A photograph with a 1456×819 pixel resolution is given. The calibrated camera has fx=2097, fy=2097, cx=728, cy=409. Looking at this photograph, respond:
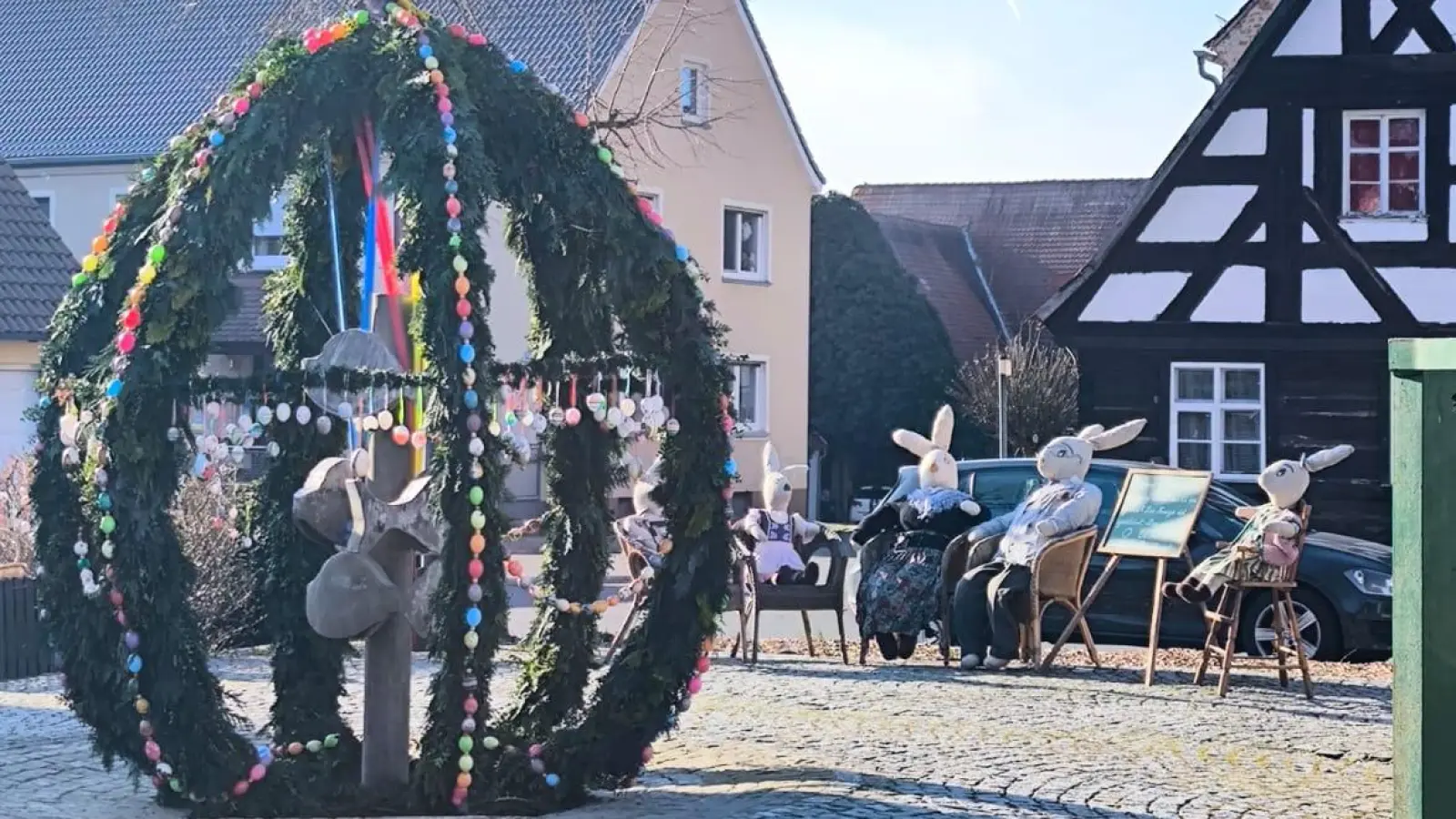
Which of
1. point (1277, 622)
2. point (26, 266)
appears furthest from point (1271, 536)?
point (26, 266)

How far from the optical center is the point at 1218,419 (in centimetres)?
2420

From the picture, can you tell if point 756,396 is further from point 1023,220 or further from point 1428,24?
point 1023,220

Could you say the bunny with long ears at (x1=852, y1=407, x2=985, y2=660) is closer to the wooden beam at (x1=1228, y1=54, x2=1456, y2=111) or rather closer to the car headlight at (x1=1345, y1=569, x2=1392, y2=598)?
the car headlight at (x1=1345, y1=569, x2=1392, y2=598)

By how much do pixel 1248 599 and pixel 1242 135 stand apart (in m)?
10.9

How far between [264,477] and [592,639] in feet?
5.39

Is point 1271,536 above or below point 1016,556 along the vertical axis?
above

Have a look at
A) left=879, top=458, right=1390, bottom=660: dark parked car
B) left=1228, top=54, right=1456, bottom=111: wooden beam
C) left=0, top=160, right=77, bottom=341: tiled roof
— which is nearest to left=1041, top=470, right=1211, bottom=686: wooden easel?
left=879, top=458, right=1390, bottom=660: dark parked car

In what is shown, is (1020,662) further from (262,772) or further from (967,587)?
(262,772)

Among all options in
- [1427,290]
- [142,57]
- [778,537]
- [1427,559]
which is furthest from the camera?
[142,57]

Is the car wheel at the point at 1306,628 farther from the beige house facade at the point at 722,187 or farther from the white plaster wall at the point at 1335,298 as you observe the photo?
the beige house facade at the point at 722,187

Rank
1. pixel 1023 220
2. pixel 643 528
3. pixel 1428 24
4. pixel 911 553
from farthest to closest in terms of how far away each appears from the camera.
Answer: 1. pixel 1023 220
2. pixel 1428 24
3. pixel 911 553
4. pixel 643 528

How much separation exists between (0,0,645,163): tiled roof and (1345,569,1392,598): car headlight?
64.2 feet

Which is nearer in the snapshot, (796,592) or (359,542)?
(359,542)

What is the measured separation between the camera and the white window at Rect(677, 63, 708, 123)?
33969 millimetres
